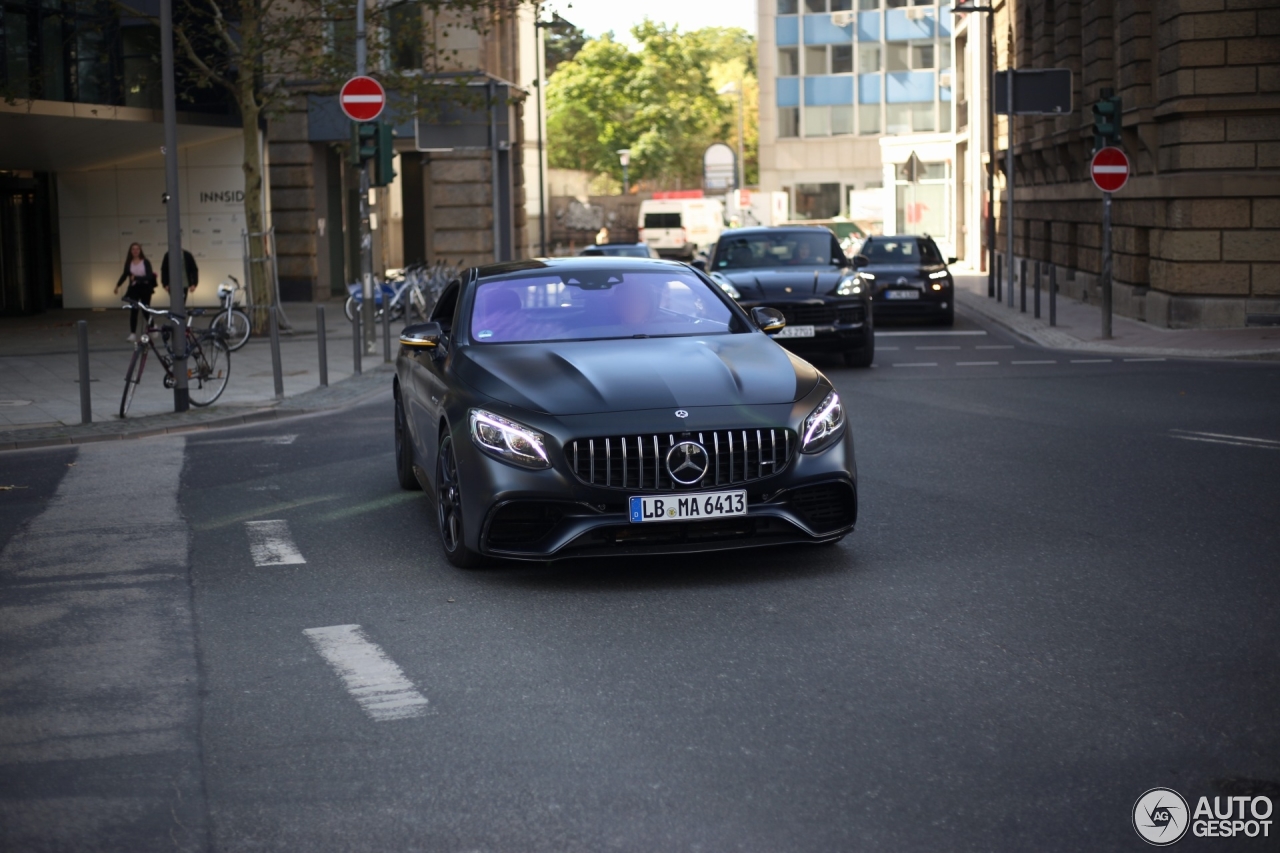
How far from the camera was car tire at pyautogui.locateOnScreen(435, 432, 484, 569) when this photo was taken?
25.0 ft

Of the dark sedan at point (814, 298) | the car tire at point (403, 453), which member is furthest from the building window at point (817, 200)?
the car tire at point (403, 453)

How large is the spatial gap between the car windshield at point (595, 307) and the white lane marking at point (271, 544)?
4.80 ft

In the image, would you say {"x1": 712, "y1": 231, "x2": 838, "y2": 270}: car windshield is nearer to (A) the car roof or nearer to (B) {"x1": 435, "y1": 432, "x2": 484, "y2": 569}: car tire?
(A) the car roof

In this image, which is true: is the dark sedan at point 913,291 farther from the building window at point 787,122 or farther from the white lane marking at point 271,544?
the building window at point 787,122

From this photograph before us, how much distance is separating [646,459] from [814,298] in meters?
11.5

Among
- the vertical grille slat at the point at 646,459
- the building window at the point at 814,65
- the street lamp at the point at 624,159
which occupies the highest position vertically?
the building window at the point at 814,65

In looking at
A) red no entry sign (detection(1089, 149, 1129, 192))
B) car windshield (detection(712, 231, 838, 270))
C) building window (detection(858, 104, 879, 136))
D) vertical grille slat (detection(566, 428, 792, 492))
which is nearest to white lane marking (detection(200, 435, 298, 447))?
vertical grille slat (detection(566, 428, 792, 492))

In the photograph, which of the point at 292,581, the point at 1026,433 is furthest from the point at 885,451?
the point at 292,581

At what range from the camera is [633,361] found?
309 inches

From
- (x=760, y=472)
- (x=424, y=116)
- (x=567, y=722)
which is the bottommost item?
(x=567, y=722)

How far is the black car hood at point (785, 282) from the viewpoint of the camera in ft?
60.7

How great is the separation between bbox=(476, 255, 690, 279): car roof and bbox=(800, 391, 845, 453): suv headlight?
194 centimetres

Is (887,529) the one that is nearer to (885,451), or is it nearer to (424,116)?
(885,451)

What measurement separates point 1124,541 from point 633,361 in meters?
2.59
